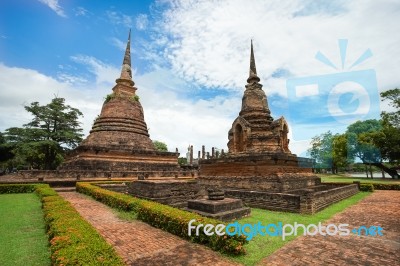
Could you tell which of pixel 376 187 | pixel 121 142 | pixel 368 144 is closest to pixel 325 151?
pixel 368 144

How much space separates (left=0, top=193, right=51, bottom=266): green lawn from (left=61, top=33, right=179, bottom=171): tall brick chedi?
43.5 ft

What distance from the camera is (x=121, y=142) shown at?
81.8 ft

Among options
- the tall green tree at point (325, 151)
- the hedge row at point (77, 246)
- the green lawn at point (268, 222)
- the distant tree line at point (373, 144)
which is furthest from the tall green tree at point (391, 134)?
the hedge row at point (77, 246)

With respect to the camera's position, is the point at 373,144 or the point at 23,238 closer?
the point at 23,238

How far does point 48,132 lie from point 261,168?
1105 inches

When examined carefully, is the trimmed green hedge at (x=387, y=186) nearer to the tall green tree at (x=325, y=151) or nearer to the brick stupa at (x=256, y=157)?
the brick stupa at (x=256, y=157)

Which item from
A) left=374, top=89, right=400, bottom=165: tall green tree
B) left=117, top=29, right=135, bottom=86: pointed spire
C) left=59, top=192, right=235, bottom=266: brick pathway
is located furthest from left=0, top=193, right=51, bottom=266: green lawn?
left=374, top=89, right=400, bottom=165: tall green tree

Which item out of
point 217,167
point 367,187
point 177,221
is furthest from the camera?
point 367,187

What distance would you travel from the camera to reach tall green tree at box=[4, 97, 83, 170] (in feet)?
89.8

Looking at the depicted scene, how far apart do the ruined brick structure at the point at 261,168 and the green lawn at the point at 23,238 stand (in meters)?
8.20

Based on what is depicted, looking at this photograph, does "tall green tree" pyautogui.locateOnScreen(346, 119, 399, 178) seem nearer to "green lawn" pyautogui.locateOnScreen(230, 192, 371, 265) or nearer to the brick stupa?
the brick stupa

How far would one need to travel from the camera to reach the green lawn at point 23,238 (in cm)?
476

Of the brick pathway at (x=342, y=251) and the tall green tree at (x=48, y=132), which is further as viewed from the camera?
the tall green tree at (x=48, y=132)

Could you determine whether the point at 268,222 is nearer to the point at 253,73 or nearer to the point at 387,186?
the point at 253,73
